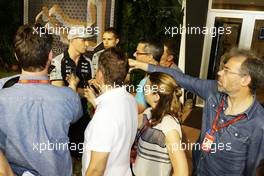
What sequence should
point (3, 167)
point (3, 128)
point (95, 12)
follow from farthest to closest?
1. point (95, 12)
2. point (3, 128)
3. point (3, 167)

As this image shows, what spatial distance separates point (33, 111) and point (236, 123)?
1.06 meters

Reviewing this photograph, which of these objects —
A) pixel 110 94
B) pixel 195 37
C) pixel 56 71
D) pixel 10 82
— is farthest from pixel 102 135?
pixel 195 37

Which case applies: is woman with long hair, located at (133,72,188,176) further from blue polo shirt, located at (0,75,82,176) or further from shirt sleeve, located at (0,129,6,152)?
shirt sleeve, located at (0,129,6,152)

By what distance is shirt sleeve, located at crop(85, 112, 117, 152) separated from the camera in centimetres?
130

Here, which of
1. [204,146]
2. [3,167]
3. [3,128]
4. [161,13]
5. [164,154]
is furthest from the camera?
[161,13]

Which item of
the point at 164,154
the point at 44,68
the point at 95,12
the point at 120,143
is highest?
the point at 95,12

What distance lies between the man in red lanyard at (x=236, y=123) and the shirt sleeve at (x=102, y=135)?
639 mm

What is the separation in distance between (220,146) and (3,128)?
3.69 feet

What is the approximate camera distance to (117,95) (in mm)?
1400

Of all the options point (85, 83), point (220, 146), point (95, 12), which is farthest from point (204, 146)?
point (95, 12)

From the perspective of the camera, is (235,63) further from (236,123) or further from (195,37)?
(195,37)

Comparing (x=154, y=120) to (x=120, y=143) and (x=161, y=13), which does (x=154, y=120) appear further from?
(x=161, y=13)

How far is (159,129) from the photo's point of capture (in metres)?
1.53

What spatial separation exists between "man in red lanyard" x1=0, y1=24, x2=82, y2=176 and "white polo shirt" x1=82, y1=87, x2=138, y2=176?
0.54ft
